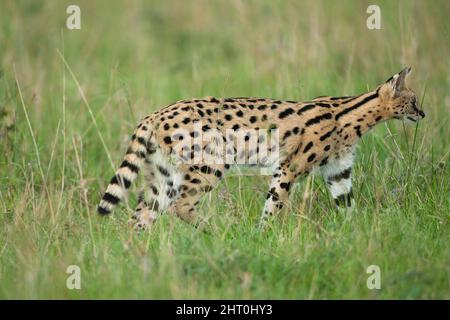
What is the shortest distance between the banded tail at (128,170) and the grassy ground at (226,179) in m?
0.16

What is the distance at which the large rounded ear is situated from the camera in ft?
22.6

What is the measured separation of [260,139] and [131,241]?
184 cm

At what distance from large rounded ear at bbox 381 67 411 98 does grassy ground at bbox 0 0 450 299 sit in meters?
0.21

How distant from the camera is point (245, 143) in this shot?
22.1 ft

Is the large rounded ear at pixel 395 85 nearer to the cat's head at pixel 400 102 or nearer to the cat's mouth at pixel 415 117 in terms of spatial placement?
the cat's head at pixel 400 102

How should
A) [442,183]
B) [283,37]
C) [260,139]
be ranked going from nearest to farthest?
[442,183], [260,139], [283,37]

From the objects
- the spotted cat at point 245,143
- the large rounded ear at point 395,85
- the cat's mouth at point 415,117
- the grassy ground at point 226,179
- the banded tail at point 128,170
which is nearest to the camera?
the grassy ground at point 226,179

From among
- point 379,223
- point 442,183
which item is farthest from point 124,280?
point 442,183

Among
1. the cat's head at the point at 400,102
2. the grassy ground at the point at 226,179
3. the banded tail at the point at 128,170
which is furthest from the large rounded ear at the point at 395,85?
the banded tail at the point at 128,170

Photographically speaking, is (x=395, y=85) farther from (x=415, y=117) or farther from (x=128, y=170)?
(x=128, y=170)

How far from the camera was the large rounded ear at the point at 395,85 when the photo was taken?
6.88 m

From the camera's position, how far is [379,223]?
548 centimetres
